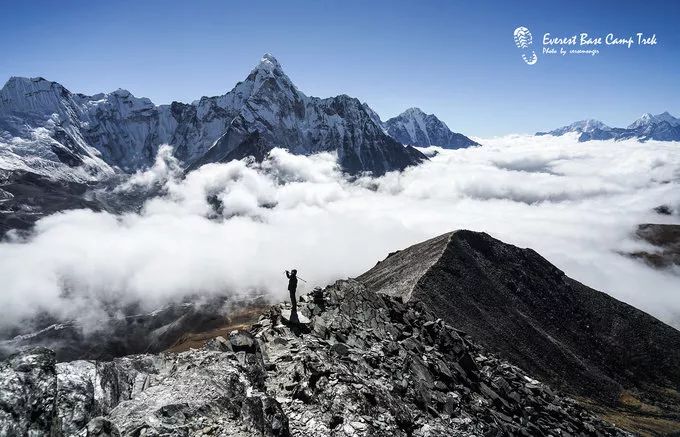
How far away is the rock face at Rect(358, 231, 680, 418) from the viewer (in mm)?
99312

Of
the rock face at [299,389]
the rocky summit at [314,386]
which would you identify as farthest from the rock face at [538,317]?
the rock face at [299,389]

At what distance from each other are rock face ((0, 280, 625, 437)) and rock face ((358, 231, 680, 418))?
47.2m

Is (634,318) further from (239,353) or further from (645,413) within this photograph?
(239,353)

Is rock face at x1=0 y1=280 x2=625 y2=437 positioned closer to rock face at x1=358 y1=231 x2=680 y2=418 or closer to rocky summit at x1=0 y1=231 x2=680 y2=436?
rocky summit at x1=0 y1=231 x2=680 y2=436

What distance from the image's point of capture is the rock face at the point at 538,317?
3910 inches

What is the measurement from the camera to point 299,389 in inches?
1236

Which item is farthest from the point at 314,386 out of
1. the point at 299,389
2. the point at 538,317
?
the point at 538,317

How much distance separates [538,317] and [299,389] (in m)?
109

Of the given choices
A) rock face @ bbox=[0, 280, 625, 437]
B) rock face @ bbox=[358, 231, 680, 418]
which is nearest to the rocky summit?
rock face @ bbox=[0, 280, 625, 437]

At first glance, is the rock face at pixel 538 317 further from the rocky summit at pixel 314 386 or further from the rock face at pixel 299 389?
the rock face at pixel 299 389

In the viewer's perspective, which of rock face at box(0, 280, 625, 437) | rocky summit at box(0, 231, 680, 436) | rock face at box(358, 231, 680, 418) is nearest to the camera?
rock face at box(0, 280, 625, 437)

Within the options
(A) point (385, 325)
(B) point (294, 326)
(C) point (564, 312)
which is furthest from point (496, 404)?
(C) point (564, 312)

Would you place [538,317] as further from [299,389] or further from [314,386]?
[299,389]

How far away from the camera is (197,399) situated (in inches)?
1105
